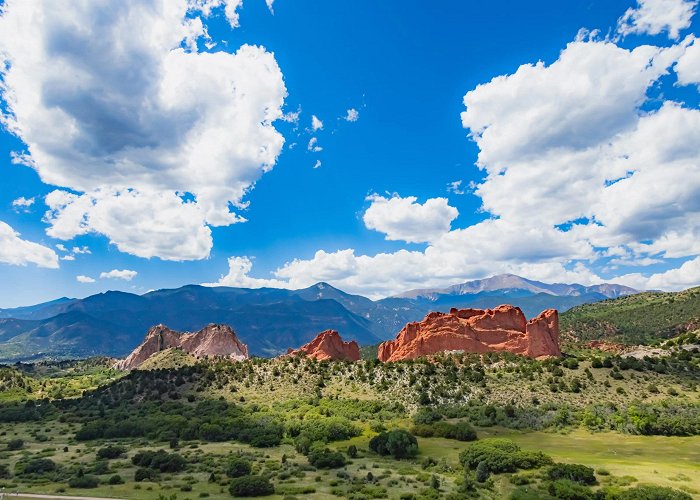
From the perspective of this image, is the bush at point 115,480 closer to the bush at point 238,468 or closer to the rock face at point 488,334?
the bush at point 238,468

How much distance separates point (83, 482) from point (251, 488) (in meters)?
18.7

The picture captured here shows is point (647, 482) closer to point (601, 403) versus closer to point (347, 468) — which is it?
point (347, 468)

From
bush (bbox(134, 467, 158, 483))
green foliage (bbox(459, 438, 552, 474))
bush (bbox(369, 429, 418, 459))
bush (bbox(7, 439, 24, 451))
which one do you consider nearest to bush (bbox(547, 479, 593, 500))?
green foliage (bbox(459, 438, 552, 474))

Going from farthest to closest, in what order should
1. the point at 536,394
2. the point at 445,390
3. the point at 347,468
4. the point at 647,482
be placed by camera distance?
the point at 445,390 < the point at 536,394 < the point at 347,468 < the point at 647,482

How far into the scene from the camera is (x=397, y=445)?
57.7m

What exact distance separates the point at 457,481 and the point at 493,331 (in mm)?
80980

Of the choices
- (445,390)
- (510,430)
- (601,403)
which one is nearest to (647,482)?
(510,430)

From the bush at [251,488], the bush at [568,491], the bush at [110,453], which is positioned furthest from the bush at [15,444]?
the bush at [568,491]

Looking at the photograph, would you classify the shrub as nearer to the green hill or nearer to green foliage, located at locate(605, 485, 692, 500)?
green foliage, located at locate(605, 485, 692, 500)

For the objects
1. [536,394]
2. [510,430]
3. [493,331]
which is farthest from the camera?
[493,331]

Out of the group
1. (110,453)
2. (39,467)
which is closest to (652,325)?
(110,453)

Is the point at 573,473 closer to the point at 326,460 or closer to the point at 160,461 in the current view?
the point at 326,460

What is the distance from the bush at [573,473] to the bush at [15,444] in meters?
74.9

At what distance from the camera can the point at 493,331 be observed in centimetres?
12062
